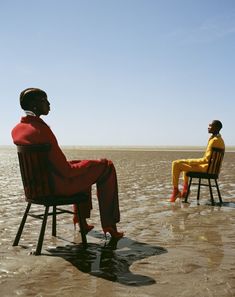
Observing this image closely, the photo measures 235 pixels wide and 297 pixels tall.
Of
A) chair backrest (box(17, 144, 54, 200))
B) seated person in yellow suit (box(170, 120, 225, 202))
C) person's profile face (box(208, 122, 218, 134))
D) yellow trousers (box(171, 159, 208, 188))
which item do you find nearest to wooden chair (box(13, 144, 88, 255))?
chair backrest (box(17, 144, 54, 200))

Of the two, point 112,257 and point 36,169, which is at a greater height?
point 36,169

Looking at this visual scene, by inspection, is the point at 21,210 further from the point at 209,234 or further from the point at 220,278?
the point at 220,278

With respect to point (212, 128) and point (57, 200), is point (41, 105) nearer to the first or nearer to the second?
point (57, 200)

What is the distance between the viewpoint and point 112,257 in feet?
15.6

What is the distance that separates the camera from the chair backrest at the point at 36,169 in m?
4.80

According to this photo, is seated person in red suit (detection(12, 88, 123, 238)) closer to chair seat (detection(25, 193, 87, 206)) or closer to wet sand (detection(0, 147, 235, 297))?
chair seat (detection(25, 193, 87, 206))

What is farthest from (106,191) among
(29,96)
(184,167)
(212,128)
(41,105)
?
(212,128)

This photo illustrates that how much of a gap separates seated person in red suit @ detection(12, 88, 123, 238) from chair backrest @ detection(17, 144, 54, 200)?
0.24 ft

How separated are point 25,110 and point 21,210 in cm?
351

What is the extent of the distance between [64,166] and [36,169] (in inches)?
13.4

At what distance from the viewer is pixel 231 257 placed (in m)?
4.71

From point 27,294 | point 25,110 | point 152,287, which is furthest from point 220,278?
point 25,110

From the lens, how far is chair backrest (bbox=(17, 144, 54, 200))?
15.7 ft

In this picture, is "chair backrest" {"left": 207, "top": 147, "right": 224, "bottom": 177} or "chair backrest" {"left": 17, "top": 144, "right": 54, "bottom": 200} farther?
"chair backrest" {"left": 207, "top": 147, "right": 224, "bottom": 177}
